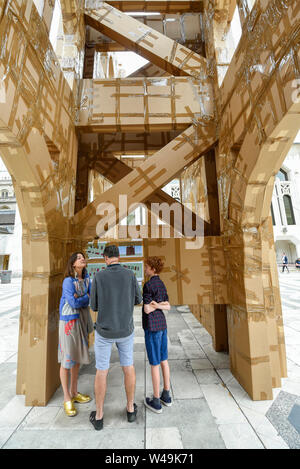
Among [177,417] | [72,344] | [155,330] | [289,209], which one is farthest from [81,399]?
[289,209]

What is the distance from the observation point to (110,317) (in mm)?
2076

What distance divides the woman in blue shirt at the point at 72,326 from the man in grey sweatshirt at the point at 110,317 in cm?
34

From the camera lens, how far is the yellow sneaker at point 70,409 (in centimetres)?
229

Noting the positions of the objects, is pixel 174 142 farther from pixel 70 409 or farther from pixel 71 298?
pixel 70 409

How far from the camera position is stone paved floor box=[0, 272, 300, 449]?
1.93 metres

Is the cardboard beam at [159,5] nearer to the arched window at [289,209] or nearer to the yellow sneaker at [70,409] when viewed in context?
the yellow sneaker at [70,409]

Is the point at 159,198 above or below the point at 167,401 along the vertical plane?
above

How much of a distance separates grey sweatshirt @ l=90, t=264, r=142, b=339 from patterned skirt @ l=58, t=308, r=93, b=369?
18.8 inches

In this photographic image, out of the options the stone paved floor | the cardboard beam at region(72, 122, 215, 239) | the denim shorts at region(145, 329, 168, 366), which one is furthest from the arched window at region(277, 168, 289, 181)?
the denim shorts at region(145, 329, 168, 366)

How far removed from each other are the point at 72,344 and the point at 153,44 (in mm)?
5015

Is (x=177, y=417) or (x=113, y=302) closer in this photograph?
(x=113, y=302)

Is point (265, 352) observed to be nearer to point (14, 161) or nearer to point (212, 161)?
point (212, 161)

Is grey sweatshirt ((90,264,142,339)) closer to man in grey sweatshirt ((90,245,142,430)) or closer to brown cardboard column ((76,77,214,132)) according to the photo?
man in grey sweatshirt ((90,245,142,430))
